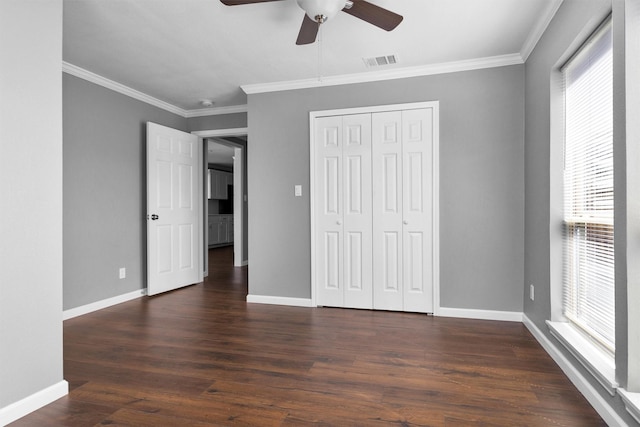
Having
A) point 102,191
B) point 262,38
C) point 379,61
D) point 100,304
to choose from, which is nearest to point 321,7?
point 262,38

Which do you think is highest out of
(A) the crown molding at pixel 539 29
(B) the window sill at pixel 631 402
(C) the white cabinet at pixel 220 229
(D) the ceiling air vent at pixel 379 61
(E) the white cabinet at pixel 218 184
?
(D) the ceiling air vent at pixel 379 61

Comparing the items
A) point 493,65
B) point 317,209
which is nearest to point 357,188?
point 317,209

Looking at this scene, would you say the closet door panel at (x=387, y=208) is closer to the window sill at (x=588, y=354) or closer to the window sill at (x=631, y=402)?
the window sill at (x=588, y=354)

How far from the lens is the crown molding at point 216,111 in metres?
5.01

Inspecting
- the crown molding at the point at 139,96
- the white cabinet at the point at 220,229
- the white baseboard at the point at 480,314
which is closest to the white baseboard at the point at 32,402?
the crown molding at the point at 139,96

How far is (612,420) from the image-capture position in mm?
1756

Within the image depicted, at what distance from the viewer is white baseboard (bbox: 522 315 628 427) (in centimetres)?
177

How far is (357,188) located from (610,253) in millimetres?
2255

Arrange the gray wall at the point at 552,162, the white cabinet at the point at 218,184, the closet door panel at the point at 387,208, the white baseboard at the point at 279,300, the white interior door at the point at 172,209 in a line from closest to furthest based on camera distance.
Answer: the gray wall at the point at 552,162, the closet door panel at the point at 387,208, the white baseboard at the point at 279,300, the white interior door at the point at 172,209, the white cabinet at the point at 218,184

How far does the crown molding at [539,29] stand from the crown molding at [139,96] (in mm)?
3240

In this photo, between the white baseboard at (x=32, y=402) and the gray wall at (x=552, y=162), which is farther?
the white baseboard at (x=32, y=402)

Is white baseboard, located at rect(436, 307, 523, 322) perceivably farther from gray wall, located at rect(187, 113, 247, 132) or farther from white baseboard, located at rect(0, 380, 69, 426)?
gray wall, located at rect(187, 113, 247, 132)

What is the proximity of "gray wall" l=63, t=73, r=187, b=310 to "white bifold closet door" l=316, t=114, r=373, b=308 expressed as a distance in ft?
7.23

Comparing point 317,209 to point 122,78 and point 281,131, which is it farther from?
point 122,78
